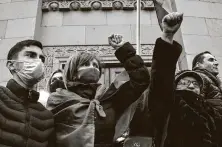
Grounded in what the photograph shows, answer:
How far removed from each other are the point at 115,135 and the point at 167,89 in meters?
0.59

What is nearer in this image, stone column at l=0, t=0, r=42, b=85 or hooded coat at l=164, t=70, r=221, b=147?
hooded coat at l=164, t=70, r=221, b=147

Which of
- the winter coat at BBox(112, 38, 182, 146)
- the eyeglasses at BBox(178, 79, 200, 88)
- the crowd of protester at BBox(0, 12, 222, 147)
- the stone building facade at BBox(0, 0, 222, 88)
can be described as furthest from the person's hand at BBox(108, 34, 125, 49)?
the stone building facade at BBox(0, 0, 222, 88)

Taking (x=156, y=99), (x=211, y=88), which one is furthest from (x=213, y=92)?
(x=156, y=99)

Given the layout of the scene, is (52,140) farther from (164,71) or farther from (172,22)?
(172,22)

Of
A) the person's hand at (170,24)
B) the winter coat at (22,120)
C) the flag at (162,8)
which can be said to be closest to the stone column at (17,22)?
the flag at (162,8)

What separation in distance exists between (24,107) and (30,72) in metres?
0.37

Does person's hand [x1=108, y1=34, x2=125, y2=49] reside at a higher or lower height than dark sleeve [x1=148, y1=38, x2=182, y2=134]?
higher

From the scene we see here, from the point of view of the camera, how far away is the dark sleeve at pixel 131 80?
10.5ft

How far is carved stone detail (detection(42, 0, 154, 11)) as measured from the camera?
7941 mm

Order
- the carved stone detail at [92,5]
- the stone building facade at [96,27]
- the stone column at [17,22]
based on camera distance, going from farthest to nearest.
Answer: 1. the carved stone detail at [92,5]
2. the stone building facade at [96,27]
3. the stone column at [17,22]

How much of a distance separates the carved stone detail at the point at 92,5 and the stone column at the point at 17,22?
33 centimetres

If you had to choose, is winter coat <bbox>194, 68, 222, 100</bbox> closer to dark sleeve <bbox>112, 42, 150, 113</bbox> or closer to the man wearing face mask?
dark sleeve <bbox>112, 42, 150, 113</bbox>

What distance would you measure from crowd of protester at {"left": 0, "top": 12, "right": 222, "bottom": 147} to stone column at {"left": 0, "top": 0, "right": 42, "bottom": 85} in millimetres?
3589

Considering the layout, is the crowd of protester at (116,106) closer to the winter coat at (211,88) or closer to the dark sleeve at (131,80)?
the dark sleeve at (131,80)
